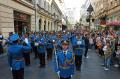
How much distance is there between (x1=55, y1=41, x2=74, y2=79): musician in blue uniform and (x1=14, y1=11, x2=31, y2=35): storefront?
61.2ft

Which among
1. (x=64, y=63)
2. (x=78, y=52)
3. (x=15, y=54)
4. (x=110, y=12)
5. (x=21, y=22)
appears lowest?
(x=78, y=52)

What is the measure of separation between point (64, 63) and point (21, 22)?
859 inches

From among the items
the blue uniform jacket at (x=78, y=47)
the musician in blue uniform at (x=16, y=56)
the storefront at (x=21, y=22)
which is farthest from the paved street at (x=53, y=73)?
the storefront at (x=21, y=22)

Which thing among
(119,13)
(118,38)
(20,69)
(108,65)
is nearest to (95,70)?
(108,65)

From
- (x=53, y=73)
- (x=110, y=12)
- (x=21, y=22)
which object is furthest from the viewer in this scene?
(x=110, y=12)

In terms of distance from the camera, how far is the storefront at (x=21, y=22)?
2573 cm

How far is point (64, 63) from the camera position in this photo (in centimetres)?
701

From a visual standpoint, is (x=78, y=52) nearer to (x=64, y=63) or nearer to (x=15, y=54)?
(x=15, y=54)

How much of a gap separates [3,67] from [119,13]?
24830 millimetres

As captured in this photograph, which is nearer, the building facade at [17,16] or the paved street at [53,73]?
the paved street at [53,73]

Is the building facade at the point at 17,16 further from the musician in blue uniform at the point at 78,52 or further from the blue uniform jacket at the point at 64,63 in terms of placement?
the blue uniform jacket at the point at 64,63

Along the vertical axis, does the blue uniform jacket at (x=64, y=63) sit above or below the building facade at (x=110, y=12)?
below

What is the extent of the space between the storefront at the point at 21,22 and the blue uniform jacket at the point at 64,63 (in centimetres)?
1865

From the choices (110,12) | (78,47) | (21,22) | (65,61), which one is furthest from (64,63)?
(110,12)
